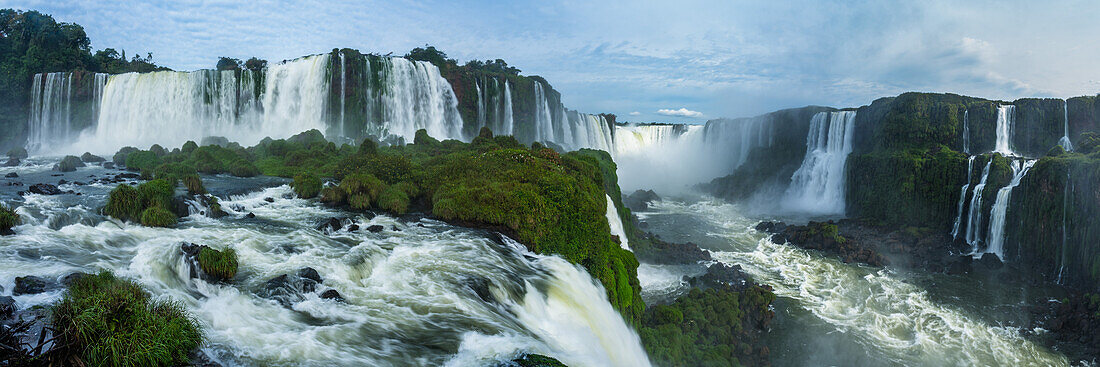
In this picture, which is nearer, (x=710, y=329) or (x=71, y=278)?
(x=71, y=278)

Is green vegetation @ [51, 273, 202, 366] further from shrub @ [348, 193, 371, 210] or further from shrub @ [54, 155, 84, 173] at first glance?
shrub @ [54, 155, 84, 173]

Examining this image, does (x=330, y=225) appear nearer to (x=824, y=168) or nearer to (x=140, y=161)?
(x=140, y=161)

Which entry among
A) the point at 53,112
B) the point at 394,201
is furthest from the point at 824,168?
the point at 53,112

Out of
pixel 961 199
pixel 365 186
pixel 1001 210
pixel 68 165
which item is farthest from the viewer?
pixel 961 199

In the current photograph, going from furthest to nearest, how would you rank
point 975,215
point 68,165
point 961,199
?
1. point 961,199
2. point 975,215
3. point 68,165

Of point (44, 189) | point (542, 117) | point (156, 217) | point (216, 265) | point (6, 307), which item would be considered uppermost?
point (542, 117)

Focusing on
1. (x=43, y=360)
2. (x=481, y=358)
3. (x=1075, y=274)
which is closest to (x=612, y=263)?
(x=481, y=358)
